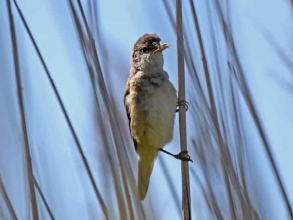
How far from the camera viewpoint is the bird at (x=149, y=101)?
10.6 feet

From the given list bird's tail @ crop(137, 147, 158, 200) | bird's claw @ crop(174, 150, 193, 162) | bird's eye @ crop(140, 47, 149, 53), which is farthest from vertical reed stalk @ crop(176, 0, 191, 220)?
bird's tail @ crop(137, 147, 158, 200)

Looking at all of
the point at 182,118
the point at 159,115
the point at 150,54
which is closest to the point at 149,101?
the point at 159,115

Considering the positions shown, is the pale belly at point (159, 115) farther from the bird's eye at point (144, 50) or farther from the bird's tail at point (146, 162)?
the bird's eye at point (144, 50)

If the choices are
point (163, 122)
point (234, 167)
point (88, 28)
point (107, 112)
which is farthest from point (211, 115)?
point (163, 122)

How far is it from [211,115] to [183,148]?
244 millimetres

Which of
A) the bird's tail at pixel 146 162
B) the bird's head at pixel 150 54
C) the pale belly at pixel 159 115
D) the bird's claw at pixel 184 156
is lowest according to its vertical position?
the bird's claw at pixel 184 156

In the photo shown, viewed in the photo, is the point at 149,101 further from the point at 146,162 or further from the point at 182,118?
the point at 182,118

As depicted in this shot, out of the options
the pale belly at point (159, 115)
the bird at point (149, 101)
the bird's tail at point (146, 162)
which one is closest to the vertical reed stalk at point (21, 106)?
the bird at point (149, 101)

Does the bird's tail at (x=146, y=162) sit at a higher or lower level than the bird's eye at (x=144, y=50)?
lower

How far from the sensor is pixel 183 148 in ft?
7.25

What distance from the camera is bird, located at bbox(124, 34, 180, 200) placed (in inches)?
127

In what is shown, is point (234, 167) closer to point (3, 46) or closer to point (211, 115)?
point (211, 115)

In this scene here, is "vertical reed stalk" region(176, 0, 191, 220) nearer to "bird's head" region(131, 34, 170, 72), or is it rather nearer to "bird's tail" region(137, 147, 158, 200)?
"bird's head" region(131, 34, 170, 72)

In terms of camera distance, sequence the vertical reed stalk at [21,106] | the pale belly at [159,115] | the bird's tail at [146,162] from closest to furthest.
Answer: the vertical reed stalk at [21,106] < the pale belly at [159,115] < the bird's tail at [146,162]
